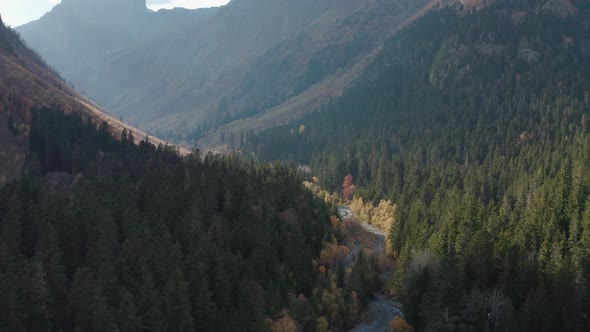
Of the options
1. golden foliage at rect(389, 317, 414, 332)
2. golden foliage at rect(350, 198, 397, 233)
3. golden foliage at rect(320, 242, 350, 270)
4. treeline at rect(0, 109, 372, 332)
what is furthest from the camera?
golden foliage at rect(350, 198, 397, 233)

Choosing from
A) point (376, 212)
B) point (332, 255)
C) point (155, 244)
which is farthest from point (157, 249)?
point (376, 212)

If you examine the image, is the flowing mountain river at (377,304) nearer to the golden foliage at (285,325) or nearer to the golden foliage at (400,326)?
the golden foliage at (400,326)

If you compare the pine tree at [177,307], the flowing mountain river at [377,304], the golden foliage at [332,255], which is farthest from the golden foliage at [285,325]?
the golden foliage at [332,255]

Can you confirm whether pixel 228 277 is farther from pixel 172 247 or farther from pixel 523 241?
pixel 523 241

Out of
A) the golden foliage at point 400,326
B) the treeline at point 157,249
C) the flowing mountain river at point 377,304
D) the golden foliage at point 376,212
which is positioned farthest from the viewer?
the golden foliage at point 376,212

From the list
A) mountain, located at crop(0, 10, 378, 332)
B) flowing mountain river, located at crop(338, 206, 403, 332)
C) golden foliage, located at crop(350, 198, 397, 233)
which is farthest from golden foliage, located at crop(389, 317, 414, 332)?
golden foliage, located at crop(350, 198, 397, 233)

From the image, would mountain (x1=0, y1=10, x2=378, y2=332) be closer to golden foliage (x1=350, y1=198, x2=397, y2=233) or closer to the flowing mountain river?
the flowing mountain river

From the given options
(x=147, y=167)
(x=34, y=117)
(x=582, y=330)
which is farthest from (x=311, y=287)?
(x=34, y=117)

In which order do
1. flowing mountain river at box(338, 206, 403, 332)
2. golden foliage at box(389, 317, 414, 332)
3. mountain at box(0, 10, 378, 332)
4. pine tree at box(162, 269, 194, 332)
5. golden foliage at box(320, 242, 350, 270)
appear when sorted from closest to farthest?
mountain at box(0, 10, 378, 332) → pine tree at box(162, 269, 194, 332) → golden foliage at box(389, 317, 414, 332) → flowing mountain river at box(338, 206, 403, 332) → golden foliage at box(320, 242, 350, 270)
